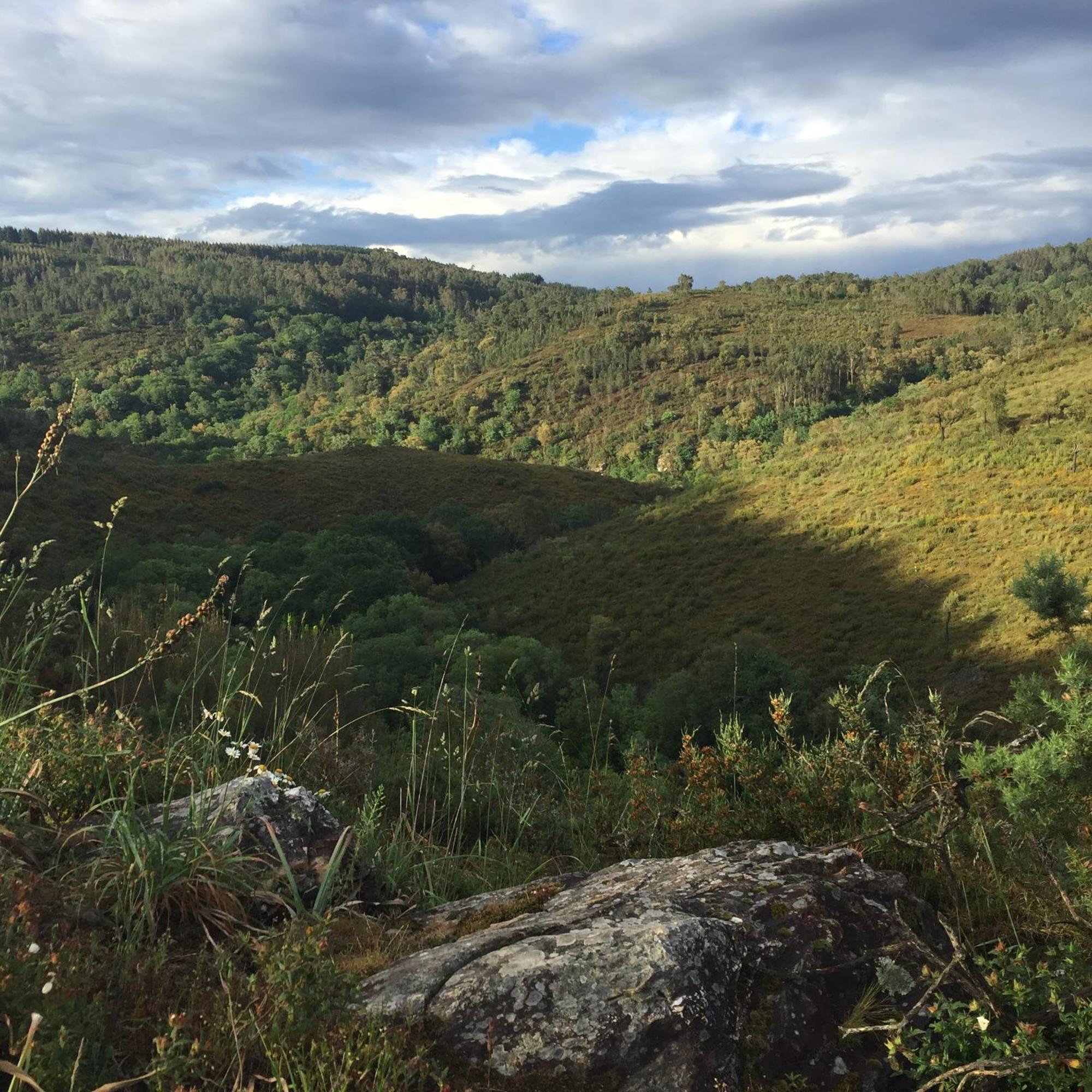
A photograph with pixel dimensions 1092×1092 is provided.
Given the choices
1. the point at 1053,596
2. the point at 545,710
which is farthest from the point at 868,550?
the point at 545,710

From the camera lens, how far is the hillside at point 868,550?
28.3 meters

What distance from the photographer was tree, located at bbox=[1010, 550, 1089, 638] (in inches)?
974

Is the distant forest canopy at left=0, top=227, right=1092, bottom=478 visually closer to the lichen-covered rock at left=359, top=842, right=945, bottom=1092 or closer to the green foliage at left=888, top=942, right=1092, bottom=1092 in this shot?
the lichen-covered rock at left=359, top=842, right=945, bottom=1092

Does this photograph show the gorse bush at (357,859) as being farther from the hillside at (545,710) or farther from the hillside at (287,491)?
the hillside at (287,491)

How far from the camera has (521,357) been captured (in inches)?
4798

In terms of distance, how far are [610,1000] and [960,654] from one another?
2777 centimetres

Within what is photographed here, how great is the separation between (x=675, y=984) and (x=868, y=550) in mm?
36550

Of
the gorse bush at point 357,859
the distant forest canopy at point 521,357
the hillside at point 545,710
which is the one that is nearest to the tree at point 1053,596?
the hillside at point 545,710

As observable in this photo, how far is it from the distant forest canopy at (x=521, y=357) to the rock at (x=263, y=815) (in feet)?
238

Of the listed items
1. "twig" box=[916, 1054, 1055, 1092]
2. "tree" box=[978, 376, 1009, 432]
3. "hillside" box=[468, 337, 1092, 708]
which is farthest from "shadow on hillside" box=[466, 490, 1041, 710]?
"twig" box=[916, 1054, 1055, 1092]

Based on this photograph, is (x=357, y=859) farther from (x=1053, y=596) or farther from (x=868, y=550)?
(x=868, y=550)

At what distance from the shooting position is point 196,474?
51344 millimetres

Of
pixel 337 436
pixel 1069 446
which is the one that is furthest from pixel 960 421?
pixel 337 436

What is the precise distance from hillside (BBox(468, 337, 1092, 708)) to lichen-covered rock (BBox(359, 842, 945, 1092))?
79.7ft
